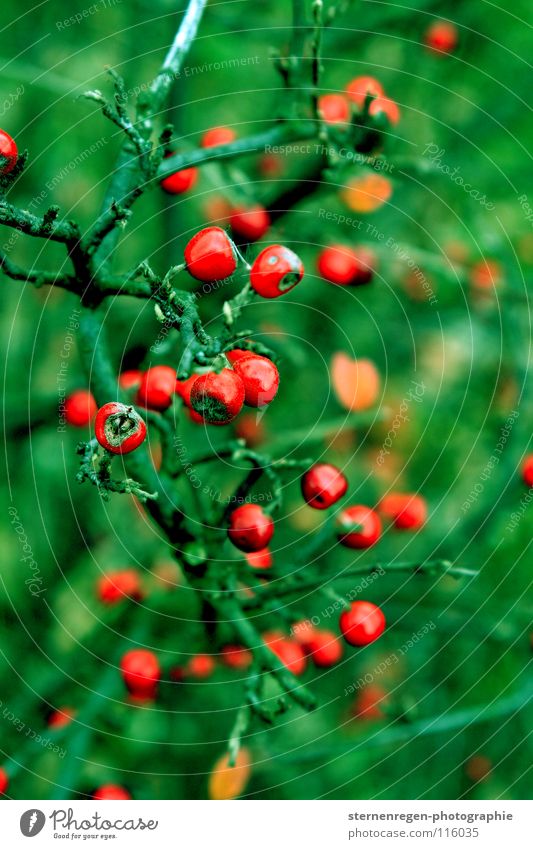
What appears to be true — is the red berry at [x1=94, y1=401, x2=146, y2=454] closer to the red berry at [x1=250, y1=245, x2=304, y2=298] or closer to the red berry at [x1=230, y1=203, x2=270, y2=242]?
the red berry at [x1=250, y1=245, x2=304, y2=298]

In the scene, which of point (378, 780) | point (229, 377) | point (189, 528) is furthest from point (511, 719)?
point (229, 377)

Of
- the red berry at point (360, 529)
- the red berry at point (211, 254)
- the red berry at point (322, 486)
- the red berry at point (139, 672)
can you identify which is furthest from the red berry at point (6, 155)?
the red berry at point (139, 672)

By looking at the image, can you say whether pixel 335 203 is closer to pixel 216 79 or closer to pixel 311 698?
pixel 216 79

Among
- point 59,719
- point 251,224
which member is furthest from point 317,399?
point 59,719

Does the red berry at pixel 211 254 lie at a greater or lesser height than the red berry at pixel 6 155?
lesser

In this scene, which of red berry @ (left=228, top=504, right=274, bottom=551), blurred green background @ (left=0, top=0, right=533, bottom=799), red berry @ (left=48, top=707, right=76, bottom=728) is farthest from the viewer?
blurred green background @ (left=0, top=0, right=533, bottom=799)

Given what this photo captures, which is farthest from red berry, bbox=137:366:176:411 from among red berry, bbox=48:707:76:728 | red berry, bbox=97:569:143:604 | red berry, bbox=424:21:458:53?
red berry, bbox=424:21:458:53

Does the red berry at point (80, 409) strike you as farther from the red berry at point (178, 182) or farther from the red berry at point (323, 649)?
the red berry at point (323, 649)

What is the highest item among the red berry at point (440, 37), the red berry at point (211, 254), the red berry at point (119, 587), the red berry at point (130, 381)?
the red berry at point (440, 37)
